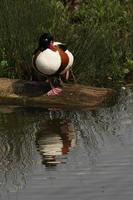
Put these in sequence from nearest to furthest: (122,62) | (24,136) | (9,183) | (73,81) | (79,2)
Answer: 1. (9,183)
2. (24,136)
3. (73,81)
4. (122,62)
5. (79,2)

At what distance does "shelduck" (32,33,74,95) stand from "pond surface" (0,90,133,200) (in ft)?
2.12

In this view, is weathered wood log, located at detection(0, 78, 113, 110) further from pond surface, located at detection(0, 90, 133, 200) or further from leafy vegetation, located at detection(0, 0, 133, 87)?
leafy vegetation, located at detection(0, 0, 133, 87)

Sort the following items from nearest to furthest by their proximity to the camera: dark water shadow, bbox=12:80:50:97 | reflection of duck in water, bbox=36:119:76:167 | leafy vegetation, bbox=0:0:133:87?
1. reflection of duck in water, bbox=36:119:76:167
2. dark water shadow, bbox=12:80:50:97
3. leafy vegetation, bbox=0:0:133:87

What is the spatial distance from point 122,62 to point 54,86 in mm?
3485

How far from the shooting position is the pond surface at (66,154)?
7.41m

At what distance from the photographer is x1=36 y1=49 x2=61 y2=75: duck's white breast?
11523 mm

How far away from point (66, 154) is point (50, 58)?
2923 mm

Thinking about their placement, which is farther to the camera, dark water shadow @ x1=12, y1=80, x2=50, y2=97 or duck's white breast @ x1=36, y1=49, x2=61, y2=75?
dark water shadow @ x1=12, y1=80, x2=50, y2=97

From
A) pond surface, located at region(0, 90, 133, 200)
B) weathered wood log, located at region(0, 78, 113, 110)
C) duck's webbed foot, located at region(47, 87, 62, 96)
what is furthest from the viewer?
duck's webbed foot, located at region(47, 87, 62, 96)

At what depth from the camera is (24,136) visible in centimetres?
990

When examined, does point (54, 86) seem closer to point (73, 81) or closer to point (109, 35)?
point (73, 81)

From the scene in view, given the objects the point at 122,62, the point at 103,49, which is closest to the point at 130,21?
the point at 122,62

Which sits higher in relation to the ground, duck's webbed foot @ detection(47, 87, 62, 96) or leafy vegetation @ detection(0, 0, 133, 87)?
leafy vegetation @ detection(0, 0, 133, 87)

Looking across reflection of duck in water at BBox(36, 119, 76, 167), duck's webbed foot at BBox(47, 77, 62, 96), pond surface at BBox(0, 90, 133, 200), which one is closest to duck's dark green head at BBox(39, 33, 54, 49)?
duck's webbed foot at BBox(47, 77, 62, 96)
